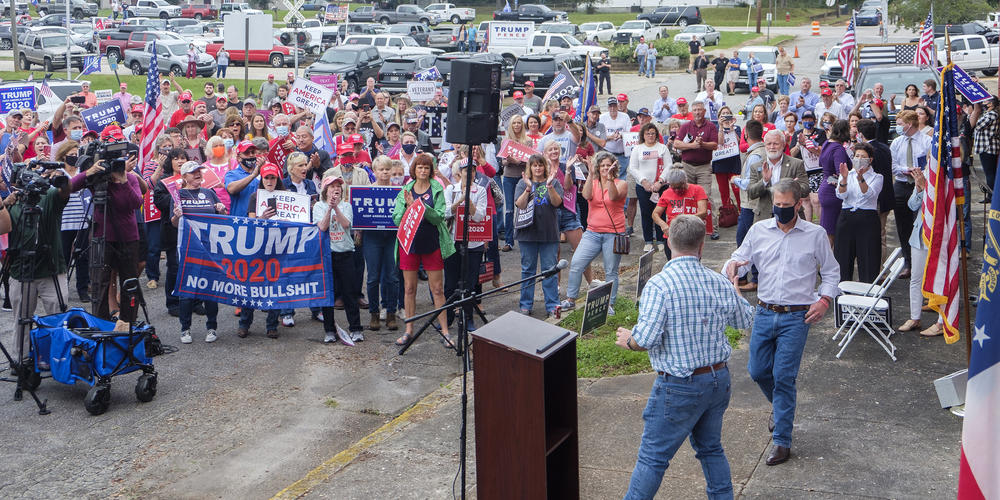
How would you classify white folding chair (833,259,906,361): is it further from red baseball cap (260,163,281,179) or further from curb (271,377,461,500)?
red baseball cap (260,163,281,179)

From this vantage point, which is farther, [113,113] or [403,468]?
[113,113]

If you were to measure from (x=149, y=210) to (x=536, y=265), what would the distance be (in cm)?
Answer: 436

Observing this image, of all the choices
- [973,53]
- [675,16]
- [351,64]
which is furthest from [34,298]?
[675,16]

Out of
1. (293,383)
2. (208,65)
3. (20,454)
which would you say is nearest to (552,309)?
(293,383)

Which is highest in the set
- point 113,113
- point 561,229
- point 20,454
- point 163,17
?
point 163,17

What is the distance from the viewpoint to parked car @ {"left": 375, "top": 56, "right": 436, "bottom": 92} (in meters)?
35.2

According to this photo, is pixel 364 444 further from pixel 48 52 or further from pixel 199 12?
pixel 199 12

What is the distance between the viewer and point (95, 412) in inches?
321

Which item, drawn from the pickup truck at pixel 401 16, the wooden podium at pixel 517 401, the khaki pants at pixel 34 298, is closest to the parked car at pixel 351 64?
the khaki pants at pixel 34 298

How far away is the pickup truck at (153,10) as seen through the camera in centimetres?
7131

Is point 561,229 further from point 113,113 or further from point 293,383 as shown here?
point 113,113

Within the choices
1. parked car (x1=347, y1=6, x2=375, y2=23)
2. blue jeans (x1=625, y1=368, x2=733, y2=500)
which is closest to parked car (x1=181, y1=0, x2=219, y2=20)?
parked car (x1=347, y1=6, x2=375, y2=23)

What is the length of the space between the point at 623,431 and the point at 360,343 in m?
3.72

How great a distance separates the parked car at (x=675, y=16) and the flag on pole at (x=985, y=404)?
6528 centimetres
